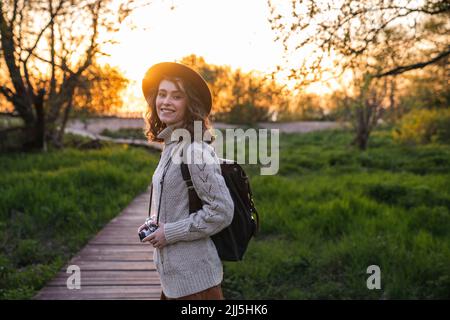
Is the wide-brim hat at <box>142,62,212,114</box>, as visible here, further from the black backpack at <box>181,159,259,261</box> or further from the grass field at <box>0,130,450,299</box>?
the grass field at <box>0,130,450,299</box>

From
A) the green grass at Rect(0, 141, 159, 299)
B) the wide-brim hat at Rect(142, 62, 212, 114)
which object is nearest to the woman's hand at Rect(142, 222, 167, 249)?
the wide-brim hat at Rect(142, 62, 212, 114)

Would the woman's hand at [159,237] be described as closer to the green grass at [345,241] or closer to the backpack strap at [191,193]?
the backpack strap at [191,193]

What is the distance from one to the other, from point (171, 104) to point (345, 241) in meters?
4.33

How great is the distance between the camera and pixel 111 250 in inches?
239

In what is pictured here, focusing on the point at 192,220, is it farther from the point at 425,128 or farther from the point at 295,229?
the point at 425,128

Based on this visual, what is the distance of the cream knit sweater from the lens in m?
2.16

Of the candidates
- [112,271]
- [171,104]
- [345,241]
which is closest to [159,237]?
[171,104]

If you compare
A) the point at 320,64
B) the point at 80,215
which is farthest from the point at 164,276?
the point at 80,215

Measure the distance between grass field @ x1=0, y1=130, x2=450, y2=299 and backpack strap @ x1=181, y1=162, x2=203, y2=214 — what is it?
2877 millimetres

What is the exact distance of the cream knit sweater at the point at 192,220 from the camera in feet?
7.10

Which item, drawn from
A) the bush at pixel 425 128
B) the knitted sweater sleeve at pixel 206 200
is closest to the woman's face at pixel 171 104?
the knitted sweater sleeve at pixel 206 200

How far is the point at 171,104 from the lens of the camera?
2.30 meters
